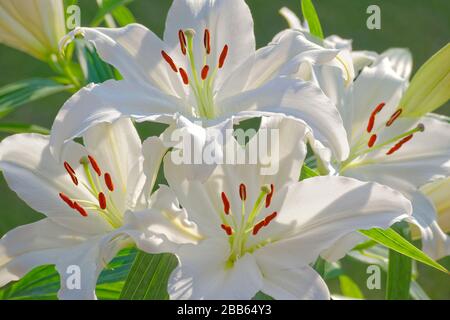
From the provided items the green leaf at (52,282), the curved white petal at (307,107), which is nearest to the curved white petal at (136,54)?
the curved white petal at (307,107)

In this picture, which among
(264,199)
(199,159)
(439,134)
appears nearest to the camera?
(199,159)

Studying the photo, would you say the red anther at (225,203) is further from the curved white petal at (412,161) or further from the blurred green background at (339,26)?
the blurred green background at (339,26)

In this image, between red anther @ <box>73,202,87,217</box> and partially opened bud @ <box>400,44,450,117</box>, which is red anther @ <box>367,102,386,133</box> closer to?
partially opened bud @ <box>400,44,450,117</box>

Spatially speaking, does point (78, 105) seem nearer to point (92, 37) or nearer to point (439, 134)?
point (92, 37)

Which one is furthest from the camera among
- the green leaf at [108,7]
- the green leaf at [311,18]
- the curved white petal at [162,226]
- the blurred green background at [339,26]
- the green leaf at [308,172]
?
the blurred green background at [339,26]

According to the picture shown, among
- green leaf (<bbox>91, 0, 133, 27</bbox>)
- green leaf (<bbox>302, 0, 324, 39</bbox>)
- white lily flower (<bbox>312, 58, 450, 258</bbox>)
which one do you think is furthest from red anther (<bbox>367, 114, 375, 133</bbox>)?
green leaf (<bbox>91, 0, 133, 27</bbox>)

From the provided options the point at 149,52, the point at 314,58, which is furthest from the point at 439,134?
the point at 149,52
